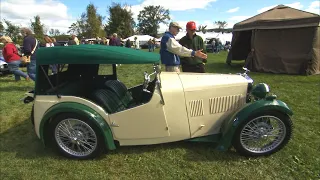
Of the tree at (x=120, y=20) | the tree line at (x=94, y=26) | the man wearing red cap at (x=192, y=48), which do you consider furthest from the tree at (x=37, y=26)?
the man wearing red cap at (x=192, y=48)

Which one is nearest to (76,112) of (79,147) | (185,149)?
(79,147)

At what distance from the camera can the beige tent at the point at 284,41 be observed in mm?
8875

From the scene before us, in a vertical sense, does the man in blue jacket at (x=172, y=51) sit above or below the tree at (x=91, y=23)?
below

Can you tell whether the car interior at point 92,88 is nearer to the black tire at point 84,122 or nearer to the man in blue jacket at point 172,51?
the black tire at point 84,122

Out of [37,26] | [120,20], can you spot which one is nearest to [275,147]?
[37,26]

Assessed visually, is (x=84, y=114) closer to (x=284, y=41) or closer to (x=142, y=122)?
(x=142, y=122)

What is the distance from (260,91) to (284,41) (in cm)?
761

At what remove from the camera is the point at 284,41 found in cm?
952

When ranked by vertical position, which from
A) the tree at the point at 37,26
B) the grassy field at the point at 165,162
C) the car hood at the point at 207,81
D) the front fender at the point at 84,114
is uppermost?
the tree at the point at 37,26

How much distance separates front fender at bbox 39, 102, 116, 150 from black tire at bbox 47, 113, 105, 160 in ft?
0.19

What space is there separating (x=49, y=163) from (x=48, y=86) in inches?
40.9

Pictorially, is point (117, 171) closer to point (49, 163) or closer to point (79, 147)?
point (79, 147)

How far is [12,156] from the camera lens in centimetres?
337

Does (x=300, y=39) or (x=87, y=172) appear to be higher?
(x=300, y=39)
